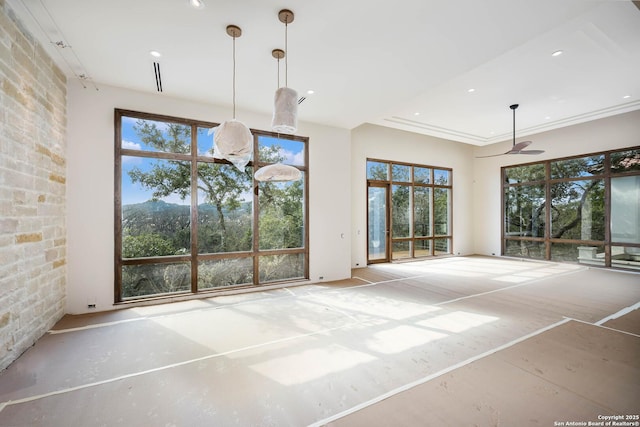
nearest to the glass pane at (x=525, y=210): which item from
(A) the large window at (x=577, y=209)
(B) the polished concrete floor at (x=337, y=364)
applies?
(A) the large window at (x=577, y=209)

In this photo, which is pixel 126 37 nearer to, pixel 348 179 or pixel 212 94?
pixel 212 94

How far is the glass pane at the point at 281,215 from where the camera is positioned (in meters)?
5.27

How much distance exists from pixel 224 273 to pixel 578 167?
9397 mm

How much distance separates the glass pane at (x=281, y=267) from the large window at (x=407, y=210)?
2685 mm

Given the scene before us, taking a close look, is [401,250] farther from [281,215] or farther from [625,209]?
[625,209]

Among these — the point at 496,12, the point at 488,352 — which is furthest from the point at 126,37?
the point at 488,352

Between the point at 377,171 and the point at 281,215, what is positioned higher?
the point at 377,171

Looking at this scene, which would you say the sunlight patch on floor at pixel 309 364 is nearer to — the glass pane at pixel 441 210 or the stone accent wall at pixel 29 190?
the stone accent wall at pixel 29 190

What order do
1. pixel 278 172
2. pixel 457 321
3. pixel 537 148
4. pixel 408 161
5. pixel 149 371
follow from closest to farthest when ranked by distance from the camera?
pixel 149 371
pixel 457 321
pixel 278 172
pixel 537 148
pixel 408 161

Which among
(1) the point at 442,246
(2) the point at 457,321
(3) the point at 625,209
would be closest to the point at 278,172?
(2) the point at 457,321

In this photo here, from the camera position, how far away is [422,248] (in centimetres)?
862

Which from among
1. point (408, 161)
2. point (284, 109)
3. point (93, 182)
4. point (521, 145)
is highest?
point (408, 161)

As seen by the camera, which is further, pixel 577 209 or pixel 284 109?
pixel 577 209

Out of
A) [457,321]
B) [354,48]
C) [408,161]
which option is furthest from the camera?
[408,161]
